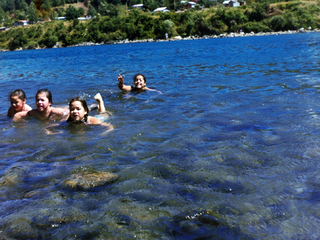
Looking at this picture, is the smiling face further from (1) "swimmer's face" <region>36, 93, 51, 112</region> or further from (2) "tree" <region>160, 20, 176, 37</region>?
(2) "tree" <region>160, 20, 176, 37</region>

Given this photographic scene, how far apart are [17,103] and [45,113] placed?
818 mm

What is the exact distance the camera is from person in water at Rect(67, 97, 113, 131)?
17.4ft

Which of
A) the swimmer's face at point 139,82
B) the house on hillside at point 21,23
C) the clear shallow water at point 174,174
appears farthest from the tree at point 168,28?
the house on hillside at point 21,23

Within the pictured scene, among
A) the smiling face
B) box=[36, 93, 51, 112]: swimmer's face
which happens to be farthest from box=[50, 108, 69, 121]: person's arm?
the smiling face

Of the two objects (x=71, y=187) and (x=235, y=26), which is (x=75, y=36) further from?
(x=71, y=187)

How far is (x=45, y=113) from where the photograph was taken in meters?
6.11

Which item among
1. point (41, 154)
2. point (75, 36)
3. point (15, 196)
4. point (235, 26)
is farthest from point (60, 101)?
point (75, 36)

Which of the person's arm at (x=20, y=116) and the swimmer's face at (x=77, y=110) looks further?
the person's arm at (x=20, y=116)

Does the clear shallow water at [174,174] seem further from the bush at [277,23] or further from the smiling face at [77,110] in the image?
the bush at [277,23]

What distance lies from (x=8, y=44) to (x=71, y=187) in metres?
92.6

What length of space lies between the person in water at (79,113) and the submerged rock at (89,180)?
2.11 metres

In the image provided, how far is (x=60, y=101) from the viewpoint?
8.48m

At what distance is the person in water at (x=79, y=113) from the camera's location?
529 cm

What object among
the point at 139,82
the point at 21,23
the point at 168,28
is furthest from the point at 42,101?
the point at 21,23
